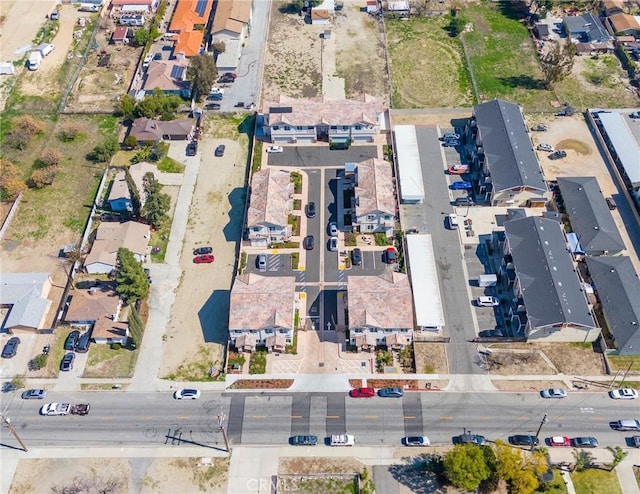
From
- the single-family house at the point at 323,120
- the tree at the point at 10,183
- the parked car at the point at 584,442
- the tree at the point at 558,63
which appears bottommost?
the parked car at the point at 584,442

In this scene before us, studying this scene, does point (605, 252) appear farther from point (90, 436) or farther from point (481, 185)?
point (90, 436)

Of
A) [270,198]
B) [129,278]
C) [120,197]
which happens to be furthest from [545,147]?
[120,197]

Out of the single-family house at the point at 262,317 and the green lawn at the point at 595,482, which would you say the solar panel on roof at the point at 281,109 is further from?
the green lawn at the point at 595,482

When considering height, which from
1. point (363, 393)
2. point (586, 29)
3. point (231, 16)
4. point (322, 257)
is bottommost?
point (363, 393)

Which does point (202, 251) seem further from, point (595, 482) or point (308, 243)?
point (595, 482)

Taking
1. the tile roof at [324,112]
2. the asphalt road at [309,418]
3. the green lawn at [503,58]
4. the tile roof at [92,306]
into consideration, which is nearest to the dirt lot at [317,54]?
the tile roof at [324,112]

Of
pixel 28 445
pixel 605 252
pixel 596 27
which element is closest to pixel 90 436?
pixel 28 445
